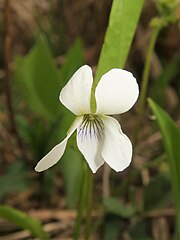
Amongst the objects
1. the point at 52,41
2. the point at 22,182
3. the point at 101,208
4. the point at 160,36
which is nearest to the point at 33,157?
the point at 22,182

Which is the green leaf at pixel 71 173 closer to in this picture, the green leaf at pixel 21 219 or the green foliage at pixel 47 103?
the green foliage at pixel 47 103

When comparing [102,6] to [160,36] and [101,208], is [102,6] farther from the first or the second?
[101,208]

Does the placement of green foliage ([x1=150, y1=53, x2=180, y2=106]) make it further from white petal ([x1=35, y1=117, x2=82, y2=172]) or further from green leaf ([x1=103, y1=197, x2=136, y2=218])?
white petal ([x1=35, y1=117, x2=82, y2=172])

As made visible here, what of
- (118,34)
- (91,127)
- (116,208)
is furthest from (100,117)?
(116,208)

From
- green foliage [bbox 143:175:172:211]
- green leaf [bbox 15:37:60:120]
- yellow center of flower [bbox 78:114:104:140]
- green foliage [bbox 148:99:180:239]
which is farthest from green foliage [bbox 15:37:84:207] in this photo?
yellow center of flower [bbox 78:114:104:140]

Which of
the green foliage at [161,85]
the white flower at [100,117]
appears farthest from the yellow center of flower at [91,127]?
the green foliage at [161,85]

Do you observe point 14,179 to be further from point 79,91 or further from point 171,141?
point 79,91

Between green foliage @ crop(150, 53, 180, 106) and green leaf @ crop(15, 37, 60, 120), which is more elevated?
green leaf @ crop(15, 37, 60, 120)
